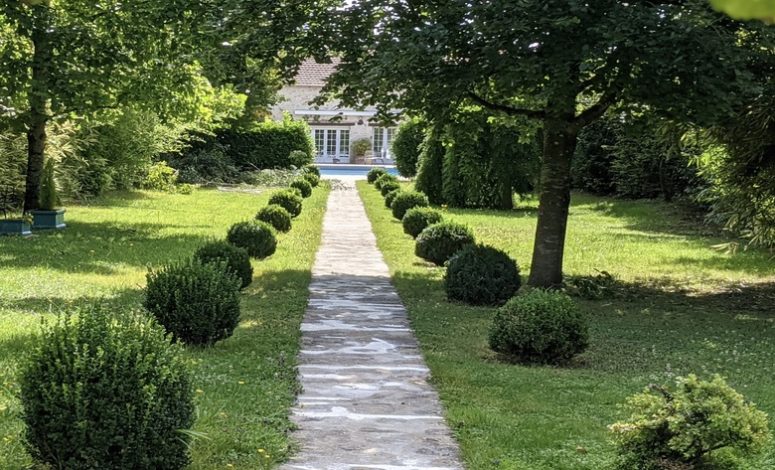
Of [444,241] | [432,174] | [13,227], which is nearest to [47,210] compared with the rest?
[13,227]

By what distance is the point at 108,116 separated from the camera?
57.5ft

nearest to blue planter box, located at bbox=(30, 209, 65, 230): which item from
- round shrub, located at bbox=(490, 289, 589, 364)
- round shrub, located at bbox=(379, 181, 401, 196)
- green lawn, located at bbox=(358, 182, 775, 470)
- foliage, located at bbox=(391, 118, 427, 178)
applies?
green lawn, located at bbox=(358, 182, 775, 470)

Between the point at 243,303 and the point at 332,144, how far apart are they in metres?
45.4

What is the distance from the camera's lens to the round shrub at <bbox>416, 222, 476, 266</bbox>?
13.2 metres

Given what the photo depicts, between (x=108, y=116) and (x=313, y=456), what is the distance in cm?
1463

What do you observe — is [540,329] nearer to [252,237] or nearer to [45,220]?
[252,237]

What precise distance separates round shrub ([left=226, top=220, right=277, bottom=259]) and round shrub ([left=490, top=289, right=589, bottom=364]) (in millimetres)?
6551

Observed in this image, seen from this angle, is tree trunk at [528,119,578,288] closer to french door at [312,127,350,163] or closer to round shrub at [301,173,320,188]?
round shrub at [301,173,320,188]

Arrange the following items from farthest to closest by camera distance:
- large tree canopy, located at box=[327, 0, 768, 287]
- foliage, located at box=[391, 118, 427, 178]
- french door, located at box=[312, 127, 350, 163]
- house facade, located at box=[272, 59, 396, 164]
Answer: french door, located at box=[312, 127, 350, 163], house facade, located at box=[272, 59, 396, 164], foliage, located at box=[391, 118, 427, 178], large tree canopy, located at box=[327, 0, 768, 287]

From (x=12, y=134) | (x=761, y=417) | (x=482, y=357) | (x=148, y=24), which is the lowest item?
(x=482, y=357)

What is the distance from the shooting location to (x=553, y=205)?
35.4ft

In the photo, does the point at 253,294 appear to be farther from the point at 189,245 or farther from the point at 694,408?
the point at 694,408

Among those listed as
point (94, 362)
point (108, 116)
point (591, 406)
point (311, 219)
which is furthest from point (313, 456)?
point (311, 219)

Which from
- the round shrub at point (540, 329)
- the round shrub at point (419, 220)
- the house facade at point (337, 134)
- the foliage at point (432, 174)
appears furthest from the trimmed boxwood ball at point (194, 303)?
the house facade at point (337, 134)
